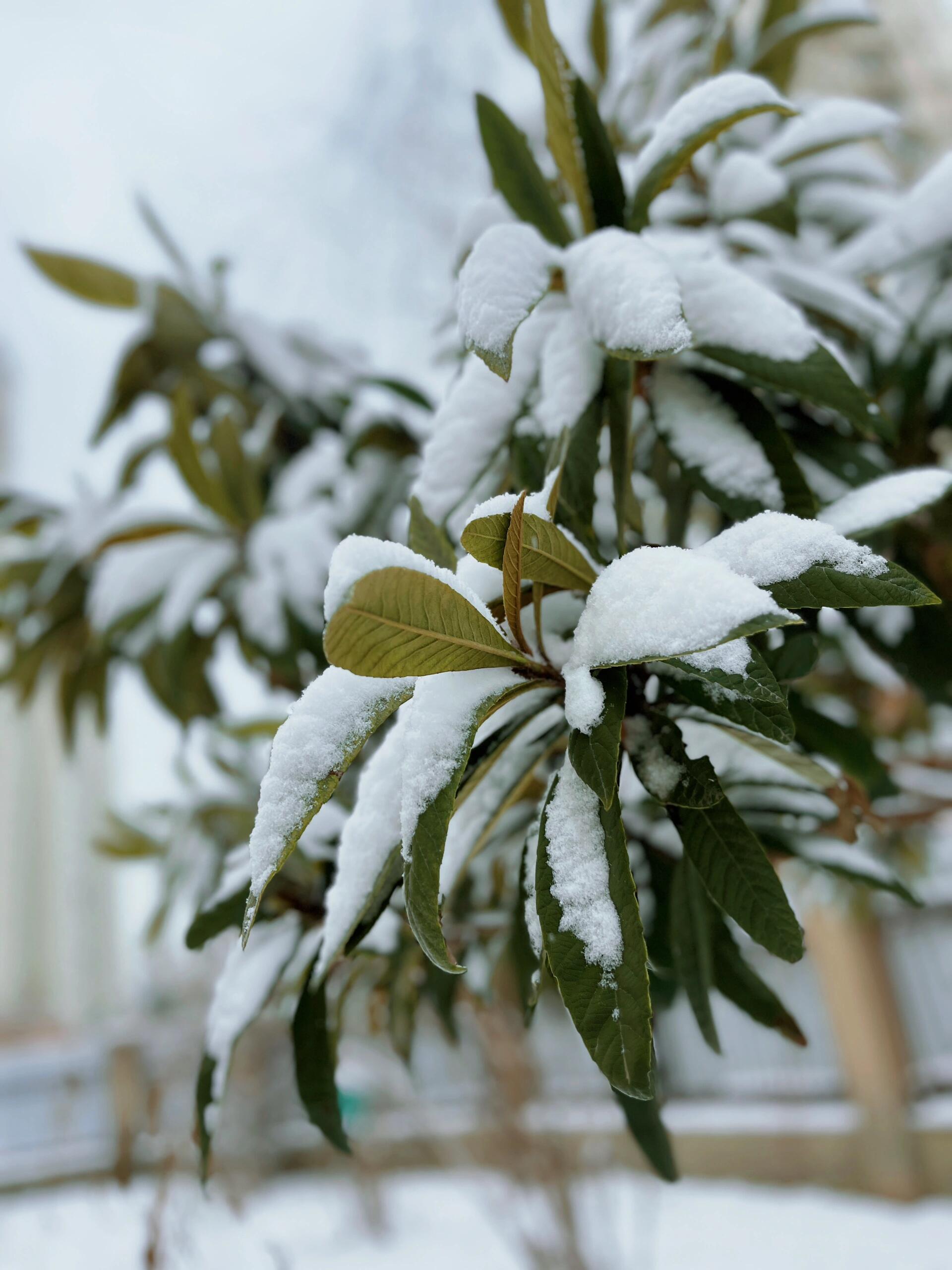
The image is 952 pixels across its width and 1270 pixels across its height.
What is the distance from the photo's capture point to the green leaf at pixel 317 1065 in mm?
534

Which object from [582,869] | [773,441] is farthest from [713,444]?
[582,869]

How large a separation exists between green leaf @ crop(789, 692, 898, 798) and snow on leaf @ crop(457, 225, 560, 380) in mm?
302

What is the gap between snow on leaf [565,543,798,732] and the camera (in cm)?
27

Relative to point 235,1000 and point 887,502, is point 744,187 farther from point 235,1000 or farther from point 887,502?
point 235,1000

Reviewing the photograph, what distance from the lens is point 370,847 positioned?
38 centimetres

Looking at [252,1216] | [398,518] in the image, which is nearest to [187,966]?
[252,1216]

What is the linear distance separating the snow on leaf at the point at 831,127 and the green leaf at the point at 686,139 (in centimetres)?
36

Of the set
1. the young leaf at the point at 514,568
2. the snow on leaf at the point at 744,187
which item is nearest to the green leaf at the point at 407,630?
the young leaf at the point at 514,568

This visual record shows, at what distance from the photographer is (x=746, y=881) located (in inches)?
14.5

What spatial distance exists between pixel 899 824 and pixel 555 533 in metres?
0.77

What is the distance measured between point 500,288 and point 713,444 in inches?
5.8

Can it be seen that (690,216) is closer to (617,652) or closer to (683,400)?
(683,400)

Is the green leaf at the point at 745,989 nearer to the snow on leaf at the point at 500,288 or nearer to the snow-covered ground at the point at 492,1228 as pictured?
the snow on leaf at the point at 500,288

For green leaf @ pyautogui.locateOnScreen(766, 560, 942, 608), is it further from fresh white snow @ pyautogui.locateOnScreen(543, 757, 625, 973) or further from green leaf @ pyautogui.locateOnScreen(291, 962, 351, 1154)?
green leaf @ pyautogui.locateOnScreen(291, 962, 351, 1154)
